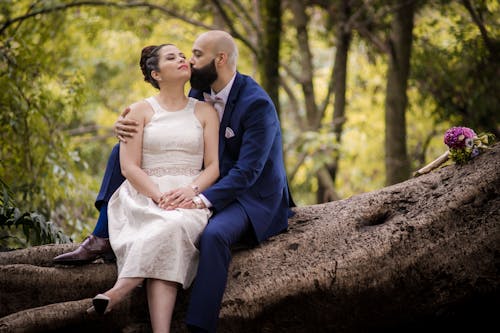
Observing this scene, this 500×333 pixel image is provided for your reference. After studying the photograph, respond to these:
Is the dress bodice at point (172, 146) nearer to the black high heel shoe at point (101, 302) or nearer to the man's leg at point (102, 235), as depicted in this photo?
the man's leg at point (102, 235)

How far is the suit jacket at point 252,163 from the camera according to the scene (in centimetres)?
427

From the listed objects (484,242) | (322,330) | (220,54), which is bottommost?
(322,330)

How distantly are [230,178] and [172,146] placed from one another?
19.4 inches

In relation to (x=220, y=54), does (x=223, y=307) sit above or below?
below

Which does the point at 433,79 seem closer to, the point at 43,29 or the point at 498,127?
the point at 498,127

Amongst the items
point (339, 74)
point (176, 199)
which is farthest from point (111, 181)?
point (339, 74)

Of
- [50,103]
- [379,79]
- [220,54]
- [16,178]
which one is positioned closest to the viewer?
[220,54]

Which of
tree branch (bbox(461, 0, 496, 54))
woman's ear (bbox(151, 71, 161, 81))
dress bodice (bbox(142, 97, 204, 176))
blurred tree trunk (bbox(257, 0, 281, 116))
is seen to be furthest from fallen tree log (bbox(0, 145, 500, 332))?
tree branch (bbox(461, 0, 496, 54))

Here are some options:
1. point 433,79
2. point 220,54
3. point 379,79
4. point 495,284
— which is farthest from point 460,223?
point 379,79

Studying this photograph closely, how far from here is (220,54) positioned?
15.1ft

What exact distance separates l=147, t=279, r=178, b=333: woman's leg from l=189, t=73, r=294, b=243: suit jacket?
2.10ft

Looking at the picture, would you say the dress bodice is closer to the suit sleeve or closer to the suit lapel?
the suit lapel

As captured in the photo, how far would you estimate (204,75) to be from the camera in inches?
181

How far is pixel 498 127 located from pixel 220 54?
25.7 ft
